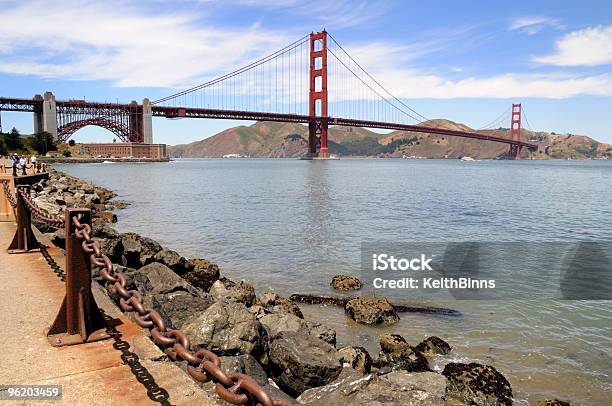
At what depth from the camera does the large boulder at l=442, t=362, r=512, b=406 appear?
4977 millimetres

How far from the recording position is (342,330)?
7129 millimetres

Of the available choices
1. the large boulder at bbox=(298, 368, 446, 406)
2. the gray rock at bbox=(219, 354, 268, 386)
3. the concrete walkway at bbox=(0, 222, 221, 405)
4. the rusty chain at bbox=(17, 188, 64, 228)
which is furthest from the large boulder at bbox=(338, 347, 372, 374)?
the rusty chain at bbox=(17, 188, 64, 228)

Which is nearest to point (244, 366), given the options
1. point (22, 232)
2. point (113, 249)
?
point (22, 232)

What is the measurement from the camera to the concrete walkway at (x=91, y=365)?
271 centimetres

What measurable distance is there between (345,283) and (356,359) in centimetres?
408

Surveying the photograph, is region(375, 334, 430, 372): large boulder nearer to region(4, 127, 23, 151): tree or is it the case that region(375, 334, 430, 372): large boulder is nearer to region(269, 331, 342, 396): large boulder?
region(269, 331, 342, 396): large boulder

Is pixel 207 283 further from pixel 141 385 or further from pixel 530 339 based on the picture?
pixel 141 385

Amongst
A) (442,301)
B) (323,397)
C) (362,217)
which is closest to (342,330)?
(442,301)

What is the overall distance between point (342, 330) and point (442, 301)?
8.70ft

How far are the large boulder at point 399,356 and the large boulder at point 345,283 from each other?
308 centimetres

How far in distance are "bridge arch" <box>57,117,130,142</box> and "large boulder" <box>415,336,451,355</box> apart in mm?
89815

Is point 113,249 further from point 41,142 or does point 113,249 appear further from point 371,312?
point 41,142

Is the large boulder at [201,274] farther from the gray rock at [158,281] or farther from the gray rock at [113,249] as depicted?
the gray rock at [158,281]

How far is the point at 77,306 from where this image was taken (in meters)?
3.34
